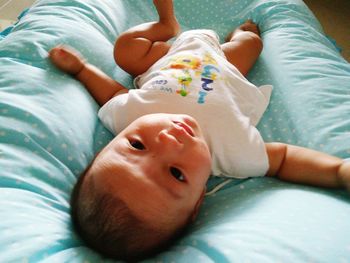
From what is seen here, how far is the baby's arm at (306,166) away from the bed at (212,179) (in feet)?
0.09

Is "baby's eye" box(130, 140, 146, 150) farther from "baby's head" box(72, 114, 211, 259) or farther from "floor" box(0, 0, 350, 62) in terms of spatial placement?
"floor" box(0, 0, 350, 62)

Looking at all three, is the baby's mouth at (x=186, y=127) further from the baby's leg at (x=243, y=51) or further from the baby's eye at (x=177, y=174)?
the baby's leg at (x=243, y=51)

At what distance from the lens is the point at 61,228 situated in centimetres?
61

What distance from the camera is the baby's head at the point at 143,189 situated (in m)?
0.60

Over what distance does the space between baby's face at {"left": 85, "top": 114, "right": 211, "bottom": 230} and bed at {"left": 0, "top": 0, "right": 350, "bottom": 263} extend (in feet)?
0.27

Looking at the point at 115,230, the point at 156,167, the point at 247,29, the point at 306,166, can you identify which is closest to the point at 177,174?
the point at 156,167

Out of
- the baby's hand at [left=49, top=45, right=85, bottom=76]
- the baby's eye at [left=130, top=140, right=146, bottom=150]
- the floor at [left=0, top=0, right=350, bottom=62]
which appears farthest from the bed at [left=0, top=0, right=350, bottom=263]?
the floor at [left=0, top=0, right=350, bottom=62]

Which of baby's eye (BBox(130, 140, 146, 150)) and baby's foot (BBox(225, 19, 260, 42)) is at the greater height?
baby's foot (BBox(225, 19, 260, 42))

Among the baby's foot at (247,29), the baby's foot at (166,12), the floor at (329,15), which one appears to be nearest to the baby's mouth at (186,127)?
the baby's foot at (166,12)

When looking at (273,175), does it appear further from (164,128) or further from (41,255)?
(41,255)

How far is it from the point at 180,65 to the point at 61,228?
1.77 ft

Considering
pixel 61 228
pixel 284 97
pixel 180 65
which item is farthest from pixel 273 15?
pixel 61 228

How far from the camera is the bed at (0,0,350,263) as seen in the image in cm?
54

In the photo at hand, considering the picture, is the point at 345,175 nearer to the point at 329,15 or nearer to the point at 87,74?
the point at 87,74
